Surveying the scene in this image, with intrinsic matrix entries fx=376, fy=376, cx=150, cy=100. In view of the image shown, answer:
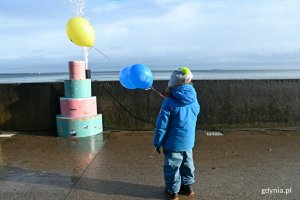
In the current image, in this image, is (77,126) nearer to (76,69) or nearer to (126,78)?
(76,69)

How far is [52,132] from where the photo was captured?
8094mm

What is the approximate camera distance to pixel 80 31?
675cm

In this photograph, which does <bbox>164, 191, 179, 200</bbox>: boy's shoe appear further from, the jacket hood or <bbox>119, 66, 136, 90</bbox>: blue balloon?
<bbox>119, 66, 136, 90</bbox>: blue balloon

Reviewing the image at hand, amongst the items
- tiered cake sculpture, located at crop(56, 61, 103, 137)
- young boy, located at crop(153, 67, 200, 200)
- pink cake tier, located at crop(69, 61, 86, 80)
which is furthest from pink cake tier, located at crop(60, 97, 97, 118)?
young boy, located at crop(153, 67, 200, 200)

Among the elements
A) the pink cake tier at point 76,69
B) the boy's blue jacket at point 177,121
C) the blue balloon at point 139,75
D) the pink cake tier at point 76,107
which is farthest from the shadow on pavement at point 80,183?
the pink cake tier at point 76,69

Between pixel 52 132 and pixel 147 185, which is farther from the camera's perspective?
pixel 52 132

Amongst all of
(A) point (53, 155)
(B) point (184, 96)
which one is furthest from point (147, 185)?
(A) point (53, 155)

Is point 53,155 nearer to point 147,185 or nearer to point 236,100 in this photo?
point 147,185

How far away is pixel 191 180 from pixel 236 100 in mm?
→ 4018

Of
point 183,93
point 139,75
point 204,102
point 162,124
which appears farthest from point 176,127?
point 204,102

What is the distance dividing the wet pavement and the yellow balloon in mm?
1869

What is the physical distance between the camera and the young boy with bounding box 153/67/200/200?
163 inches

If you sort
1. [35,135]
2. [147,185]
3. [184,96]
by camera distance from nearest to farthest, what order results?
[184,96]
[147,185]
[35,135]

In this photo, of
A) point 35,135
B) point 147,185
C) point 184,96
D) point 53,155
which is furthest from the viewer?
point 35,135
